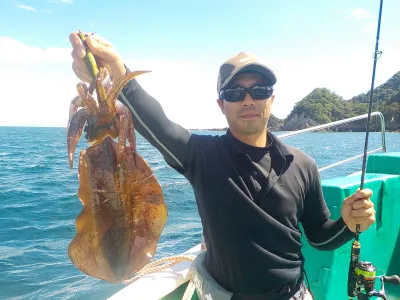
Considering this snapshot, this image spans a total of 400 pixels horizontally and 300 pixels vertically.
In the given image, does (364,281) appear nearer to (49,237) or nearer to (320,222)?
(320,222)

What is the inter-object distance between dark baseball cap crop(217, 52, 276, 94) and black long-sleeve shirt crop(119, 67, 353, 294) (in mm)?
400

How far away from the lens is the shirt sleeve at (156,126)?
2.05 metres

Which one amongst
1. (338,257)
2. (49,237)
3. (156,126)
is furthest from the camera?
(49,237)

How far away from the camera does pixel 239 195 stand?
223 cm

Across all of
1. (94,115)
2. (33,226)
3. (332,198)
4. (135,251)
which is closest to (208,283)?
(135,251)

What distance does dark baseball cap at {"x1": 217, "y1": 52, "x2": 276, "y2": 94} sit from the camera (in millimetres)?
2416

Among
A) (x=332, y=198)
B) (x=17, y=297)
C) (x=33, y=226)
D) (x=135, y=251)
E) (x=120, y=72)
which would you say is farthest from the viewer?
(x=33, y=226)

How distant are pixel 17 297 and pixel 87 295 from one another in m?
1.47

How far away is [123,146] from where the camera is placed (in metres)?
1.68

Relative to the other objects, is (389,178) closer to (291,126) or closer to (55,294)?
(55,294)

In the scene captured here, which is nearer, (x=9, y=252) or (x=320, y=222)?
(x=320, y=222)

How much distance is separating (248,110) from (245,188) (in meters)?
0.52

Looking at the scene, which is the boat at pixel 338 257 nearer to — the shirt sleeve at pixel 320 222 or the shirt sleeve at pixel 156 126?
the shirt sleeve at pixel 320 222

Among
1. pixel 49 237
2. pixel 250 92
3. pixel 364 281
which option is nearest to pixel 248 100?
pixel 250 92
